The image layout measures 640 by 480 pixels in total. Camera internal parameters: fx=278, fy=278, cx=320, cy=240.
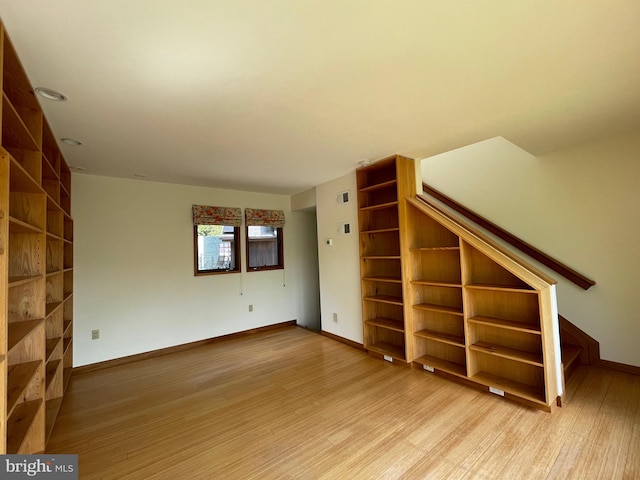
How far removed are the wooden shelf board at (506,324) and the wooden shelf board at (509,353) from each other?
8.2 inches

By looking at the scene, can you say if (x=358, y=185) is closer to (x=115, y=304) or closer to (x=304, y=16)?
(x=304, y=16)

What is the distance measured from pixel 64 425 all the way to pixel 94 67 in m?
2.61

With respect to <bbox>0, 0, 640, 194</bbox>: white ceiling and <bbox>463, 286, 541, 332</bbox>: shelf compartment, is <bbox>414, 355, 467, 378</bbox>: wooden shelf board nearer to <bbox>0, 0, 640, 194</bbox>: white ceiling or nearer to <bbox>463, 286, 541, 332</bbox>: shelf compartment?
<bbox>463, 286, 541, 332</bbox>: shelf compartment

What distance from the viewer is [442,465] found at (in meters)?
1.69

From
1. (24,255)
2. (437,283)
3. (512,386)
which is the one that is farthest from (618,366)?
(24,255)

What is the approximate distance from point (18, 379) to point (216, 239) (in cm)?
290

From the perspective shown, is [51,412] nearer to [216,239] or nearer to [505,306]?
[216,239]

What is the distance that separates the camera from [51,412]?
2.29 m

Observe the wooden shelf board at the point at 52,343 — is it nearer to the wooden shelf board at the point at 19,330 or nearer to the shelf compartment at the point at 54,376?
the shelf compartment at the point at 54,376

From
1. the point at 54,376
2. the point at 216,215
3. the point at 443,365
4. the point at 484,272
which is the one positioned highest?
the point at 216,215

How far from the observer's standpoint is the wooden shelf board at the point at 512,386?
2.22 metres

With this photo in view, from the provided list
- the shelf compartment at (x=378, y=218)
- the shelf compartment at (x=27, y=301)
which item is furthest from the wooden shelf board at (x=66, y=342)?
the shelf compartment at (x=378, y=218)

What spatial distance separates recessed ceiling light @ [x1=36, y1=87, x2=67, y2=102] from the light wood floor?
91.8 inches

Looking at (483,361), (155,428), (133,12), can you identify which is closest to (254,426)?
(155,428)
